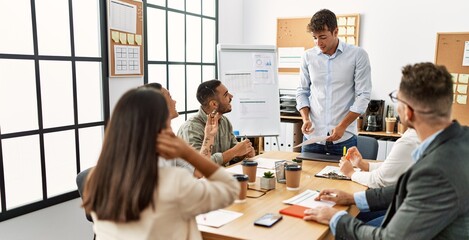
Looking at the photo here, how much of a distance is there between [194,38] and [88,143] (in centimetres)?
175

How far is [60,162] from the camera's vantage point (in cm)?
281

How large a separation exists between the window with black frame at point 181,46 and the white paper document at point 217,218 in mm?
2188

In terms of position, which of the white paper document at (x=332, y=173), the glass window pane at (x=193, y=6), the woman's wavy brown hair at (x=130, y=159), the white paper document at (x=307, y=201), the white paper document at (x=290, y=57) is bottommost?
the white paper document at (x=332, y=173)

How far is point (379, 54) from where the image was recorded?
445cm

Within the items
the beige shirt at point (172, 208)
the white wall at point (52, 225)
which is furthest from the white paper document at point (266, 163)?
the white wall at point (52, 225)

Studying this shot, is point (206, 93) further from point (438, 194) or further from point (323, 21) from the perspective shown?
point (438, 194)

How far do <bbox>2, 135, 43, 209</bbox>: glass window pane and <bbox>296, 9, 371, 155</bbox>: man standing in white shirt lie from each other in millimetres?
1863

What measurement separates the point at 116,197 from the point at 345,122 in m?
2.15

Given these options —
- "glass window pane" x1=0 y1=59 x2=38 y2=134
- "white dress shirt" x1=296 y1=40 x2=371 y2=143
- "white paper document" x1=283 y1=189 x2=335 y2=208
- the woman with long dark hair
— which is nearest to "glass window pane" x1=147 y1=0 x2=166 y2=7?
"glass window pane" x1=0 y1=59 x2=38 y2=134

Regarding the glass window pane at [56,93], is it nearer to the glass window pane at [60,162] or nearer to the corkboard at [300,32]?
the glass window pane at [60,162]

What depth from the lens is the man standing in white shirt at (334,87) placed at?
2.91 metres

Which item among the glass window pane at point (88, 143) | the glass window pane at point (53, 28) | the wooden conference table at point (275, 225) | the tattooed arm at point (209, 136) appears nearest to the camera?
the wooden conference table at point (275, 225)

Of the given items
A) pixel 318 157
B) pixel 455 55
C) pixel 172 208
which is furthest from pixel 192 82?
pixel 172 208

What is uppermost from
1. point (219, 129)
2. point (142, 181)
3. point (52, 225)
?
point (142, 181)
